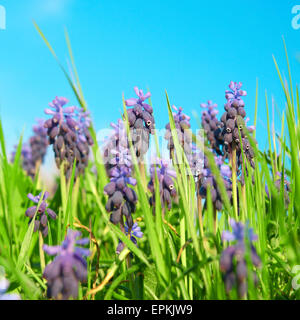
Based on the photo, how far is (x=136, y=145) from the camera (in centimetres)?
299

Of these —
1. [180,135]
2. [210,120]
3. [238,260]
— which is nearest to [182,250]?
[238,260]

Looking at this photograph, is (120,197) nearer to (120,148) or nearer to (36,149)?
(120,148)

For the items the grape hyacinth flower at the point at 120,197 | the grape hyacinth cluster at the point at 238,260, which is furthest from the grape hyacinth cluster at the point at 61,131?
the grape hyacinth cluster at the point at 238,260

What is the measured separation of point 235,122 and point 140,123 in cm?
89

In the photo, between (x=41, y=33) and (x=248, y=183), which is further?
(x=248, y=183)

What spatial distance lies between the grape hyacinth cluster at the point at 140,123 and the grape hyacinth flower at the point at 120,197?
26cm

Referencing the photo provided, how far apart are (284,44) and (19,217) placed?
4040mm

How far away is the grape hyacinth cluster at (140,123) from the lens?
302cm

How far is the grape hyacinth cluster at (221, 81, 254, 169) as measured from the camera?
3.29 metres

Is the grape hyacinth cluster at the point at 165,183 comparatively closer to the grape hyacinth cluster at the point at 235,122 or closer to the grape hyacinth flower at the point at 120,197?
the grape hyacinth flower at the point at 120,197

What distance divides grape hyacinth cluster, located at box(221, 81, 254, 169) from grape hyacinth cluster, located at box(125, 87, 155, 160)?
712 mm

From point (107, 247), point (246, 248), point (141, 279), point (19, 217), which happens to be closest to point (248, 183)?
point (141, 279)

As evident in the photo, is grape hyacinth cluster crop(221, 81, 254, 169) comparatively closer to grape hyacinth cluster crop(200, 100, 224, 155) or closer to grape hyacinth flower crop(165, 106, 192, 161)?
grape hyacinth flower crop(165, 106, 192, 161)
